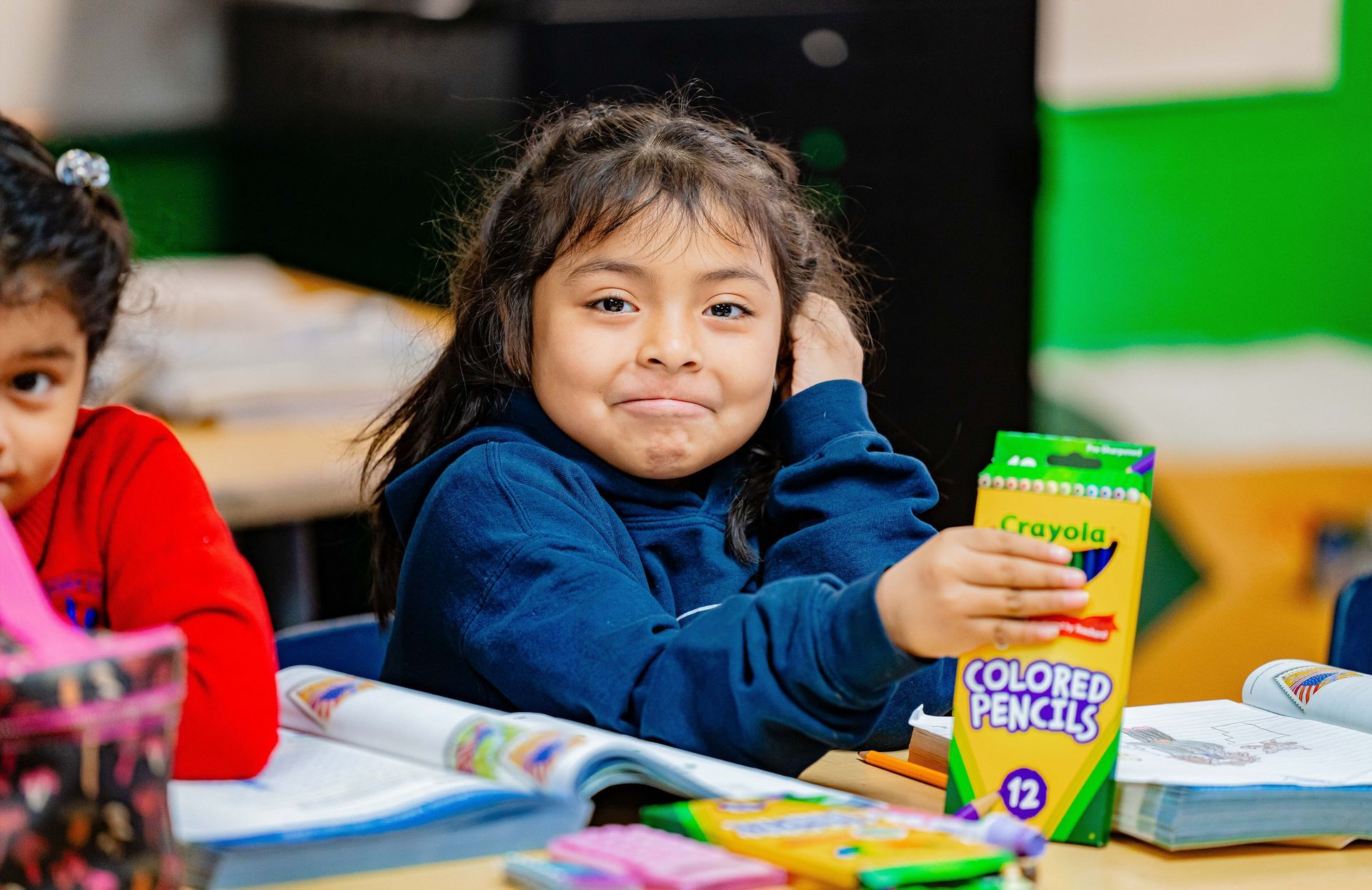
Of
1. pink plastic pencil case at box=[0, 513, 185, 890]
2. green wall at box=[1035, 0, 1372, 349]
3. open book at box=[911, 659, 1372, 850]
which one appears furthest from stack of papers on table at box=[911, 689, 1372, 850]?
green wall at box=[1035, 0, 1372, 349]

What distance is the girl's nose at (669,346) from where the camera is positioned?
108 centimetres

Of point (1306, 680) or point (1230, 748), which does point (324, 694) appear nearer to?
point (1230, 748)

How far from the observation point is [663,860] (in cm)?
67

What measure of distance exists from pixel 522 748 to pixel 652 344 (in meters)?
0.38

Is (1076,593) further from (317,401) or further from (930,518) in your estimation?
(317,401)

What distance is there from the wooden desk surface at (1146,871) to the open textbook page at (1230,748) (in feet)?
0.12

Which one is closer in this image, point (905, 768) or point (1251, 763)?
point (1251, 763)

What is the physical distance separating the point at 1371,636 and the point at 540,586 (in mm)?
789

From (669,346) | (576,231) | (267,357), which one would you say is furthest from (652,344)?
(267,357)

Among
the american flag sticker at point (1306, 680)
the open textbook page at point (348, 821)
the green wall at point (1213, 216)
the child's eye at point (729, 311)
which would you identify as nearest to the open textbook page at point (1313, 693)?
the american flag sticker at point (1306, 680)

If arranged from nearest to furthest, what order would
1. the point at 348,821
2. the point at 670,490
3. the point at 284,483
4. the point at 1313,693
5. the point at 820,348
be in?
the point at 348,821 < the point at 1313,693 < the point at 670,490 < the point at 820,348 < the point at 284,483

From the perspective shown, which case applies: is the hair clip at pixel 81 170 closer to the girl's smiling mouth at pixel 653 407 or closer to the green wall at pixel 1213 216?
the girl's smiling mouth at pixel 653 407

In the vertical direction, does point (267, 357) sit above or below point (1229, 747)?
above

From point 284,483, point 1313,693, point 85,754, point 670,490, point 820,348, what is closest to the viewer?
point 85,754
